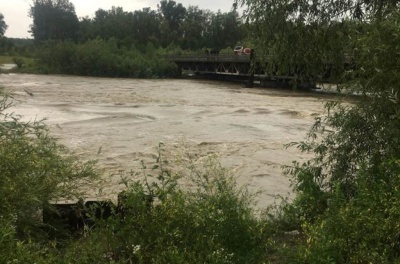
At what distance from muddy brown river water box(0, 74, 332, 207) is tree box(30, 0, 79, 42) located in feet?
222

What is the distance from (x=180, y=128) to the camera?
1948cm

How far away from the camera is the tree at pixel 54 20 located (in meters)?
95.5

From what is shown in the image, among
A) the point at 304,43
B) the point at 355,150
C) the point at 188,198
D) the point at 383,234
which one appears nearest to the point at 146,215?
the point at 188,198

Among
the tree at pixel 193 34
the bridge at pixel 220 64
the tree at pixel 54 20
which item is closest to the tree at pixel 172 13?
the tree at pixel 193 34

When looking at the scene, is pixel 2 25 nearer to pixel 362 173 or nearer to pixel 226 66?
pixel 226 66

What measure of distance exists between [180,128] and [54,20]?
275ft

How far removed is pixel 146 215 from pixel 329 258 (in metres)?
2.00

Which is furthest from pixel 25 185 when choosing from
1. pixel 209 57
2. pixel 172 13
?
pixel 172 13

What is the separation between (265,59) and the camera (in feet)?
29.8

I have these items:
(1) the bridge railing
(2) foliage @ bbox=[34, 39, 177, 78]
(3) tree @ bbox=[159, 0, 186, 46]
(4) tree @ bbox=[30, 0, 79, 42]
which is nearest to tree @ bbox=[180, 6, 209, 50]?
(3) tree @ bbox=[159, 0, 186, 46]

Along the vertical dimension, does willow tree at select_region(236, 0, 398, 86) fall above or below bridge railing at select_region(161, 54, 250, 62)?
above

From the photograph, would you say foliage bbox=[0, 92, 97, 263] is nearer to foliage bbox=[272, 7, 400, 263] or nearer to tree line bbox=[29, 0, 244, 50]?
foliage bbox=[272, 7, 400, 263]

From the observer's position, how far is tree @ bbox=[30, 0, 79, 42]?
9550 cm

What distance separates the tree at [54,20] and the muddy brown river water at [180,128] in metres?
67.6
